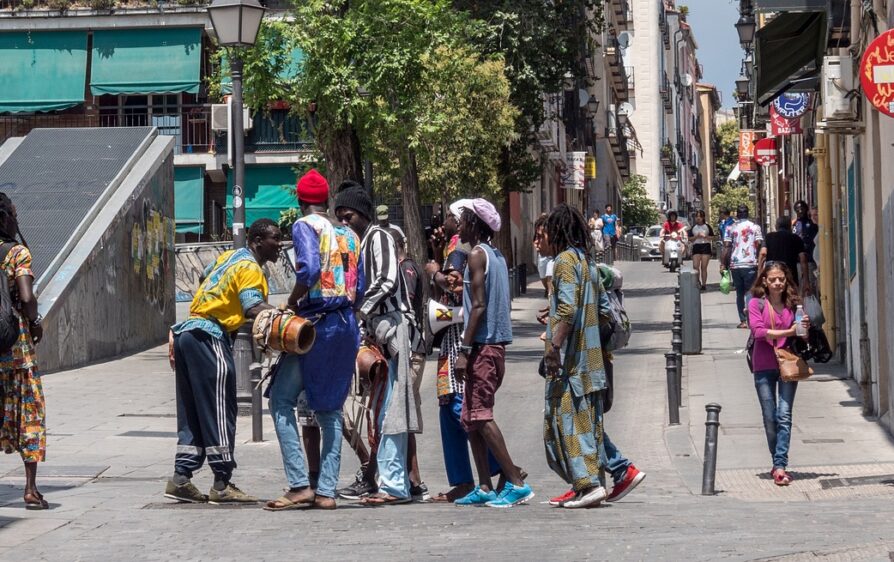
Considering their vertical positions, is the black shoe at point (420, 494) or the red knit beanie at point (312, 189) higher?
the red knit beanie at point (312, 189)

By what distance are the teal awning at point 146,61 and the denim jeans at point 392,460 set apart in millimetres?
31188

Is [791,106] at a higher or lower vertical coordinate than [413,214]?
higher

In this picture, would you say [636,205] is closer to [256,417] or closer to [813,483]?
[256,417]

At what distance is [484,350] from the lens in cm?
965

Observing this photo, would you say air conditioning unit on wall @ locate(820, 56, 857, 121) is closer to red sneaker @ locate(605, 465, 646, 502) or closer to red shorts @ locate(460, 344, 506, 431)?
red sneaker @ locate(605, 465, 646, 502)

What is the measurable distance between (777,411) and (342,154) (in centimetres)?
1120

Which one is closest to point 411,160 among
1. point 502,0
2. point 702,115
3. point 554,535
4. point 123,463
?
point 502,0

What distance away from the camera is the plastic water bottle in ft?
37.4

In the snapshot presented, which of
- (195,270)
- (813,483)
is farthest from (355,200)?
(195,270)

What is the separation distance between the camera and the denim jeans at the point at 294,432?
9328mm

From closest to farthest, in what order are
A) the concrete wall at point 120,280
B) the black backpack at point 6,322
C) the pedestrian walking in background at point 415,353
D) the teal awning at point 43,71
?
the black backpack at point 6,322 → the pedestrian walking in background at point 415,353 → the concrete wall at point 120,280 → the teal awning at point 43,71

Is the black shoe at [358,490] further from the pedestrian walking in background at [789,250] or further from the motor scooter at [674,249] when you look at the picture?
the motor scooter at [674,249]

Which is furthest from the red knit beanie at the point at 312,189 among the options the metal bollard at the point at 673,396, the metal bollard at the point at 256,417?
the metal bollard at the point at 673,396

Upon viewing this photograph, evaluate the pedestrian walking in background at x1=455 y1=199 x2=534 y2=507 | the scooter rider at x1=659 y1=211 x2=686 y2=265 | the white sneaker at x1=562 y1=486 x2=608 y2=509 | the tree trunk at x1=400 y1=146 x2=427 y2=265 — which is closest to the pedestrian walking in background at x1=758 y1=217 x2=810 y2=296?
the tree trunk at x1=400 y1=146 x2=427 y2=265
